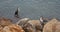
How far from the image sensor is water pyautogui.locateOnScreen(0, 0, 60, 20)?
4.20 metres

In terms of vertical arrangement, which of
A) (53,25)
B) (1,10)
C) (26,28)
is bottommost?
(1,10)

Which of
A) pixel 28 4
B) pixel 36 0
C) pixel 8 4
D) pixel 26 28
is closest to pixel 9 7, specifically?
pixel 8 4

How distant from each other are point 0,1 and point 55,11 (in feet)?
5.47

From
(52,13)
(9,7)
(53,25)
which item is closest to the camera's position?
(53,25)

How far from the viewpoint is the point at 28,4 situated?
482 centimetres

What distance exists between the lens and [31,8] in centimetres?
457

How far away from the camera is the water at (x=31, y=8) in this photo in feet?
13.8

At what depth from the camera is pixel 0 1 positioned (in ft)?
16.6

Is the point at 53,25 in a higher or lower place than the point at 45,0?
higher

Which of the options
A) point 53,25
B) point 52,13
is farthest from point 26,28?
point 52,13

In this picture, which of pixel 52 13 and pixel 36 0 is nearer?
pixel 52 13

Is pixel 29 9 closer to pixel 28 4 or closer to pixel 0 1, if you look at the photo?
pixel 28 4

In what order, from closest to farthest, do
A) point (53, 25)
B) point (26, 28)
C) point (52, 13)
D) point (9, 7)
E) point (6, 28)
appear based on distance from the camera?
1. point (6, 28)
2. point (53, 25)
3. point (26, 28)
4. point (52, 13)
5. point (9, 7)

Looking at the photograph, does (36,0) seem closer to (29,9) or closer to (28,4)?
(28,4)
